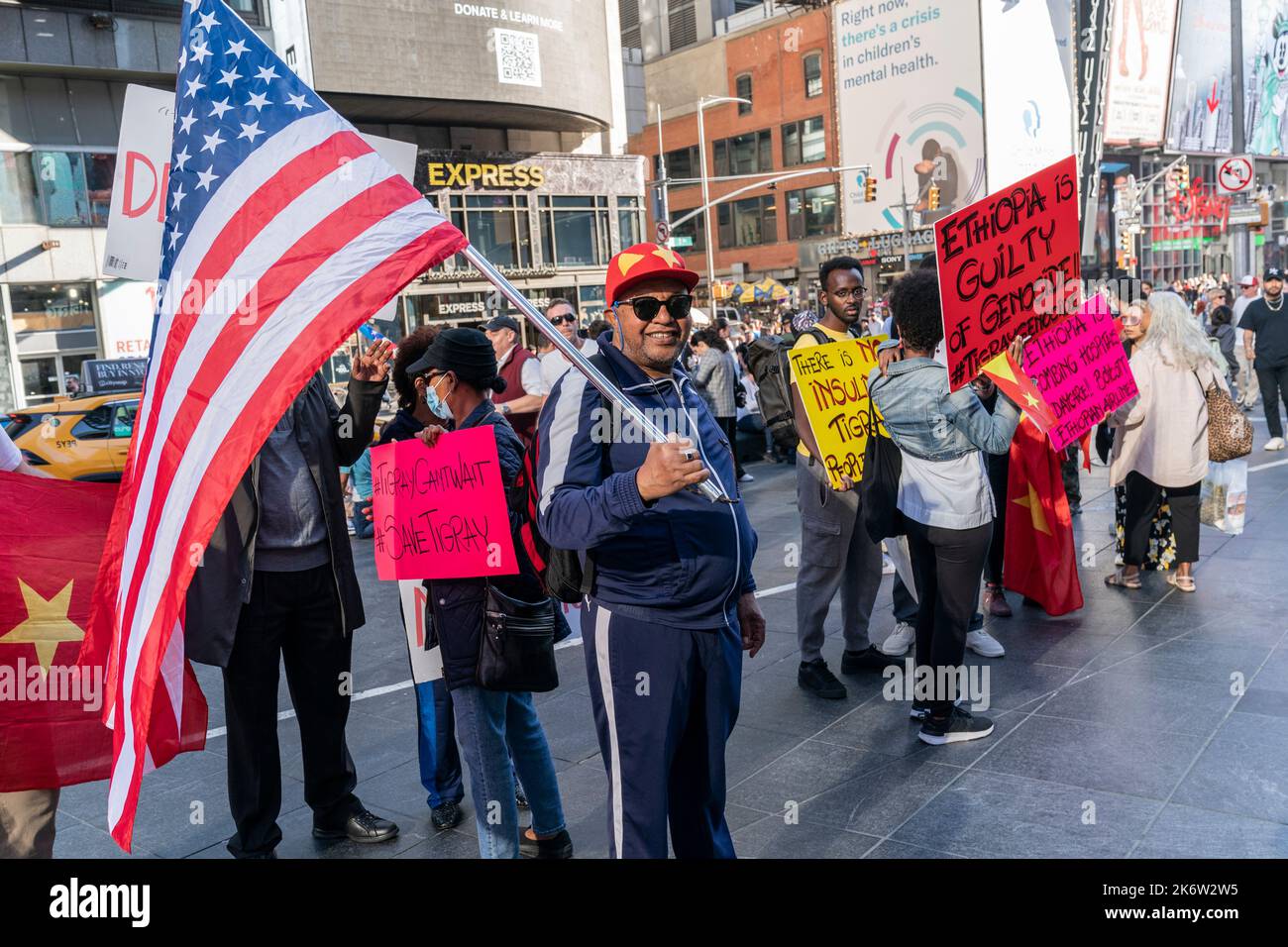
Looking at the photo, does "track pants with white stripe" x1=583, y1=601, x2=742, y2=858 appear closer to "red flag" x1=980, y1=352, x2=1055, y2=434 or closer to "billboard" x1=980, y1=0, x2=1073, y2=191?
"red flag" x1=980, y1=352, x2=1055, y2=434

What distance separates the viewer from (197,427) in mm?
2922

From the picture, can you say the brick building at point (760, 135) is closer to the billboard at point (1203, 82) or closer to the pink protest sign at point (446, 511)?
the billboard at point (1203, 82)

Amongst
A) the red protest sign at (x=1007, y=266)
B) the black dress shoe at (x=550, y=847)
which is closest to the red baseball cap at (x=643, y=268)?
the red protest sign at (x=1007, y=266)

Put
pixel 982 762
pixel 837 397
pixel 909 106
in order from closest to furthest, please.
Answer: pixel 982 762
pixel 837 397
pixel 909 106

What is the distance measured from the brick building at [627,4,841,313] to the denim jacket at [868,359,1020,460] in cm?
4870

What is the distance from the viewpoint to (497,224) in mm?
40281

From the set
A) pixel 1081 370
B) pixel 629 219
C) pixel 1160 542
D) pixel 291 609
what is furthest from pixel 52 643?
pixel 629 219

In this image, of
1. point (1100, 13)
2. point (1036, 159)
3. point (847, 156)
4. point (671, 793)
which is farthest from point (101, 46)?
point (1036, 159)

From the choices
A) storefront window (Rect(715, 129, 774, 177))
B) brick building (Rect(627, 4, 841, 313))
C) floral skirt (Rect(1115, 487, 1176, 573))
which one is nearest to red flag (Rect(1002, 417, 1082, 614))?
floral skirt (Rect(1115, 487, 1176, 573))

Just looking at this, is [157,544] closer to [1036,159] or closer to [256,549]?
[256,549]

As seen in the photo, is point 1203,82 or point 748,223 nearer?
point 748,223

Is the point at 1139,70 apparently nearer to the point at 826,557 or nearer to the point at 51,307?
the point at 51,307

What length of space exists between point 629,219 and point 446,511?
42048 millimetres

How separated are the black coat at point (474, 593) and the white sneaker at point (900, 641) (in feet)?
10.0
